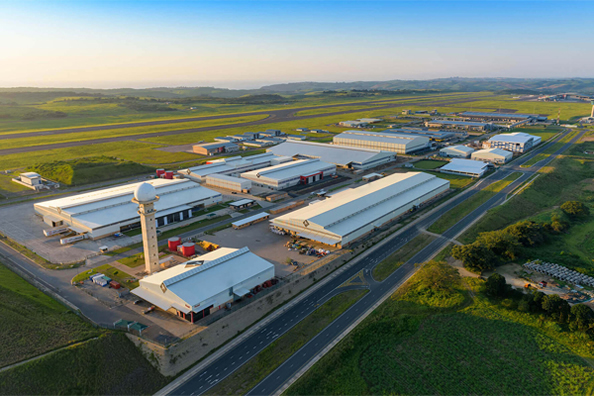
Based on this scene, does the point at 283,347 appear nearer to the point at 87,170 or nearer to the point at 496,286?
the point at 496,286

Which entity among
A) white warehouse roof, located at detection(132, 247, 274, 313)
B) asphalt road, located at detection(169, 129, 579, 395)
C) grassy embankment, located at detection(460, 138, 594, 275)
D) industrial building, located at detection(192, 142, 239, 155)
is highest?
industrial building, located at detection(192, 142, 239, 155)

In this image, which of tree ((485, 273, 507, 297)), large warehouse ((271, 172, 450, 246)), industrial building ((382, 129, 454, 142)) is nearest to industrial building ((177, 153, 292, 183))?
large warehouse ((271, 172, 450, 246))

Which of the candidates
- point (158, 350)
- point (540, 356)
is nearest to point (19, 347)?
point (158, 350)

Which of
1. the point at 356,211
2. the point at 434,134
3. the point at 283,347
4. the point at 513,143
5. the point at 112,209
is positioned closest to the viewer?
the point at 283,347

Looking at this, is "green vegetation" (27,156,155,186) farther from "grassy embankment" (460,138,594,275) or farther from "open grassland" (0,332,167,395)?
"grassy embankment" (460,138,594,275)

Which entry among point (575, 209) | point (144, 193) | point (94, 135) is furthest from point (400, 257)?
point (94, 135)

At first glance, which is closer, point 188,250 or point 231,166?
point 188,250
